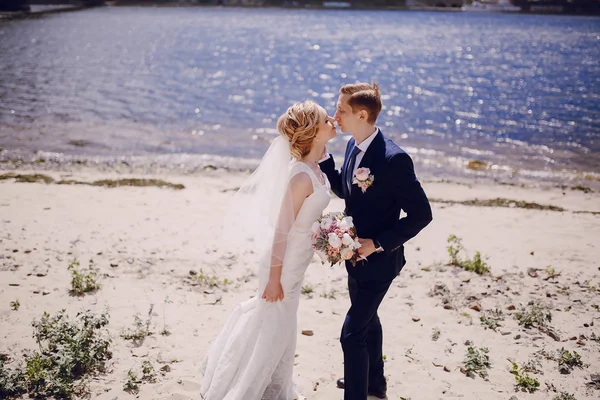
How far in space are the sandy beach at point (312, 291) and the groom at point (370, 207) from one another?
1.28 m

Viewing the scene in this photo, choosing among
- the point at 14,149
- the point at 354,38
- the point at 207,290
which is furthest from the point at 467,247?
the point at 354,38

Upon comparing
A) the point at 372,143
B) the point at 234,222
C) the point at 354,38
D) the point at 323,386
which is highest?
the point at 354,38

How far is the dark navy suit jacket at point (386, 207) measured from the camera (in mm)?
4203

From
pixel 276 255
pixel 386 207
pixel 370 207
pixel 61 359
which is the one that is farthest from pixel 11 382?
pixel 386 207

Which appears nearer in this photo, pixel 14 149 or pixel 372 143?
pixel 372 143

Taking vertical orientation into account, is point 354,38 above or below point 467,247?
above

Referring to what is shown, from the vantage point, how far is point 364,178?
420 cm

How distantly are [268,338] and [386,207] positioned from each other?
162cm

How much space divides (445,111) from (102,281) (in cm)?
1944

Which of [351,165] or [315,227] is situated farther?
[351,165]

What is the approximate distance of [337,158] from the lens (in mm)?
16719

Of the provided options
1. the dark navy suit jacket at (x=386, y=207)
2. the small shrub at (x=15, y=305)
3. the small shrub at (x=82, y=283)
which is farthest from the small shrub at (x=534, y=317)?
the small shrub at (x=15, y=305)

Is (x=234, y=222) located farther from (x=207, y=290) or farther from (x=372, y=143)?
(x=207, y=290)

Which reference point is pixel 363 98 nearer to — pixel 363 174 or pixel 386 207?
pixel 363 174
